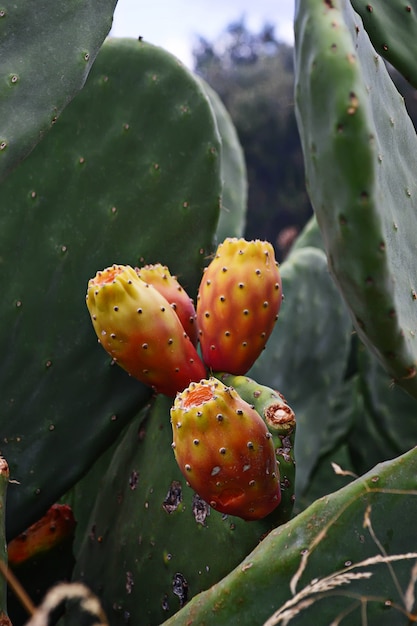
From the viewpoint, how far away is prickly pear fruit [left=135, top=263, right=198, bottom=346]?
1.24 meters

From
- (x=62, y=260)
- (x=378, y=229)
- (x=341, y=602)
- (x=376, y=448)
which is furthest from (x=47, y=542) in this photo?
(x=376, y=448)

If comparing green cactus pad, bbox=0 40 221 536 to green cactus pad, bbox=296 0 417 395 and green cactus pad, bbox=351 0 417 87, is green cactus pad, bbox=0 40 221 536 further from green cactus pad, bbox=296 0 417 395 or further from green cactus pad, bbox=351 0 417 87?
green cactus pad, bbox=296 0 417 395

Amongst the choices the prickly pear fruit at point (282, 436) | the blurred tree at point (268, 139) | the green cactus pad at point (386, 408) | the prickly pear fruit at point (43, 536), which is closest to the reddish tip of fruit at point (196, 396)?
the prickly pear fruit at point (282, 436)

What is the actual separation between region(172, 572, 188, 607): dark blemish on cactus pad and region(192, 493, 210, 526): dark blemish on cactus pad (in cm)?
8

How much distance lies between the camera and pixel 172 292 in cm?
125

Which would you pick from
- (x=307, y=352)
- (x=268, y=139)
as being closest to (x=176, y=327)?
(x=307, y=352)

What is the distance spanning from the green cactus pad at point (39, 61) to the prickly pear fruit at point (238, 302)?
29 centimetres

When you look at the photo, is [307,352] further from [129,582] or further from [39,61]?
[39,61]

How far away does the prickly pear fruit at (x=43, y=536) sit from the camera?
1373mm

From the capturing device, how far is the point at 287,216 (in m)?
15.7

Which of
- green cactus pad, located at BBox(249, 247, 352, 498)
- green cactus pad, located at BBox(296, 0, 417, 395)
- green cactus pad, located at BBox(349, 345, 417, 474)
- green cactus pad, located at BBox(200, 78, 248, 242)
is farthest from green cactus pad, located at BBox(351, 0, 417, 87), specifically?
green cactus pad, located at BBox(200, 78, 248, 242)

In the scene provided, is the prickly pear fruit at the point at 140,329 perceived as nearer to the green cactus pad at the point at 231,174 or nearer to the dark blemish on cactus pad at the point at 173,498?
the dark blemish on cactus pad at the point at 173,498

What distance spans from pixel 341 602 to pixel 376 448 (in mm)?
1311

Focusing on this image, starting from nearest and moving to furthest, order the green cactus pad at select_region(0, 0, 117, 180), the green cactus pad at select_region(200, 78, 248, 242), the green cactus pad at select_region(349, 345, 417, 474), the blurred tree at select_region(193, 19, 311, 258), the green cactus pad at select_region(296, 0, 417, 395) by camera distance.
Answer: the green cactus pad at select_region(296, 0, 417, 395) → the green cactus pad at select_region(0, 0, 117, 180) → the green cactus pad at select_region(349, 345, 417, 474) → the green cactus pad at select_region(200, 78, 248, 242) → the blurred tree at select_region(193, 19, 311, 258)
